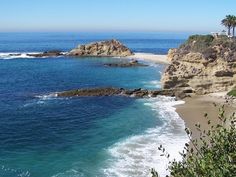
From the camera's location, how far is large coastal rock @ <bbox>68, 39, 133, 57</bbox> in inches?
5635

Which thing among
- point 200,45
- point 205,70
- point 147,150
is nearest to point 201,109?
point 205,70

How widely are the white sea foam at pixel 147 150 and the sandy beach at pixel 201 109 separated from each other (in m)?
1.31

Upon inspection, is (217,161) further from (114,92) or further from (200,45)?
(200,45)

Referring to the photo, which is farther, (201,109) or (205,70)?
(205,70)

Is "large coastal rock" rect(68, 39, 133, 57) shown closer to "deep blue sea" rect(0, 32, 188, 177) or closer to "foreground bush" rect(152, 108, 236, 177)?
"deep blue sea" rect(0, 32, 188, 177)

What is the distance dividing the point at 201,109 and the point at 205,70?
1210 centimetres

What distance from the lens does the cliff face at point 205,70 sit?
6656 cm

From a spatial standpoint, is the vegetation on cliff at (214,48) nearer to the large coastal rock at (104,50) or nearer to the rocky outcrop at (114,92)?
the rocky outcrop at (114,92)

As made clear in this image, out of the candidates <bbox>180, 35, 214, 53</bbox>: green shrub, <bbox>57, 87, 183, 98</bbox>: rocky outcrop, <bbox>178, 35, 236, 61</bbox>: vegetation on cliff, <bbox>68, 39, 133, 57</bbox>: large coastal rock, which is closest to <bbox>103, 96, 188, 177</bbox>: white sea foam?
<bbox>57, 87, 183, 98</bbox>: rocky outcrop

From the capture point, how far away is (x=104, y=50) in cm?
14388

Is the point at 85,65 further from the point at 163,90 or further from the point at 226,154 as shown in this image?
the point at 226,154

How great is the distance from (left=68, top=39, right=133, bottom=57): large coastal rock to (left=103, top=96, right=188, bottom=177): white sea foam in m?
89.6

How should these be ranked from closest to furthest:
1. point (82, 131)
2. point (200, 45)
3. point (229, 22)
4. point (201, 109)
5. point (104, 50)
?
1. point (82, 131)
2. point (201, 109)
3. point (200, 45)
4. point (229, 22)
5. point (104, 50)

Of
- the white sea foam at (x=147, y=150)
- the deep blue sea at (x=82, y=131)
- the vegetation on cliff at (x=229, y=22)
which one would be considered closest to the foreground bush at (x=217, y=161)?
the white sea foam at (x=147, y=150)
